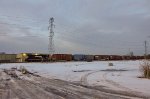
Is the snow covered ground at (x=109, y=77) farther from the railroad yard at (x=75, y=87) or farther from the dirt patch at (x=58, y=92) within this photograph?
the dirt patch at (x=58, y=92)

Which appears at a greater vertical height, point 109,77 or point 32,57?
point 32,57

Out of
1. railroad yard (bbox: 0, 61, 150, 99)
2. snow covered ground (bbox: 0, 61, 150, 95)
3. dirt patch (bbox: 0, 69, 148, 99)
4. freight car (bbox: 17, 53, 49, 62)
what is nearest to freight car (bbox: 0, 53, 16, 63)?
freight car (bbox: 17, 53, 49, 62)

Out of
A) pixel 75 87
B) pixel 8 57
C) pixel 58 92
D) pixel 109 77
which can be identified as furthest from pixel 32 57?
pixel 58 92

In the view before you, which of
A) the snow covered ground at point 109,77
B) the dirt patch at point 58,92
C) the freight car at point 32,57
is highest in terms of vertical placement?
the freight car at point 32,57

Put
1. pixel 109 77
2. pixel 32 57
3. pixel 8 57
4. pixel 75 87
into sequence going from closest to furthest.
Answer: pixel 75 87 → pixel 109 77 → pixel 32 57 → pixel 8 57

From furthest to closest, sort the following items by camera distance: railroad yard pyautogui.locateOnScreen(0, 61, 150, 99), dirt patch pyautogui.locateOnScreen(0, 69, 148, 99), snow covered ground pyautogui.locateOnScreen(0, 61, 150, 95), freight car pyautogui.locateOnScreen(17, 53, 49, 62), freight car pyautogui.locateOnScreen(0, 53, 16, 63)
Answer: freight car pyautogui.locateOnScreen(0, 53, 16, 63) → freight car pyautogui.locateOnScreen(17, 53, 49, 62) → snow covered ground pyautogui.locateOnScreen(0, 61, 150, 95) → railroad yard pyautogui.locateOnScreen(0, 61, 150, 99) → dirt patch pyautogui.locateOnScreen(0, 69, 148, 99)

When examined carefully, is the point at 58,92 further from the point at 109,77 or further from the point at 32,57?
the point at 32,57

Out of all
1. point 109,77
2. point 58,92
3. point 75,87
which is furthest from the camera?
point 109,77

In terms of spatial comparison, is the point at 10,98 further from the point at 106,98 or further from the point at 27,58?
the point at 27,58

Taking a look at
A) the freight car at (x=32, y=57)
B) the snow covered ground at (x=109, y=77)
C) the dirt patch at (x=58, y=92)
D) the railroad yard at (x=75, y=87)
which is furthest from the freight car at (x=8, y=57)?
the dirt patch at (x=58, y=92)

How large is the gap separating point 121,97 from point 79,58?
9429 cm

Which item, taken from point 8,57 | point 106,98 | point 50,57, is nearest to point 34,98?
point 106,98

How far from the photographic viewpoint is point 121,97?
11.2 meters

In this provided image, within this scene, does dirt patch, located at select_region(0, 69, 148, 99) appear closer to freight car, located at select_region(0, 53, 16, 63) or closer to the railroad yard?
the railroad yard
